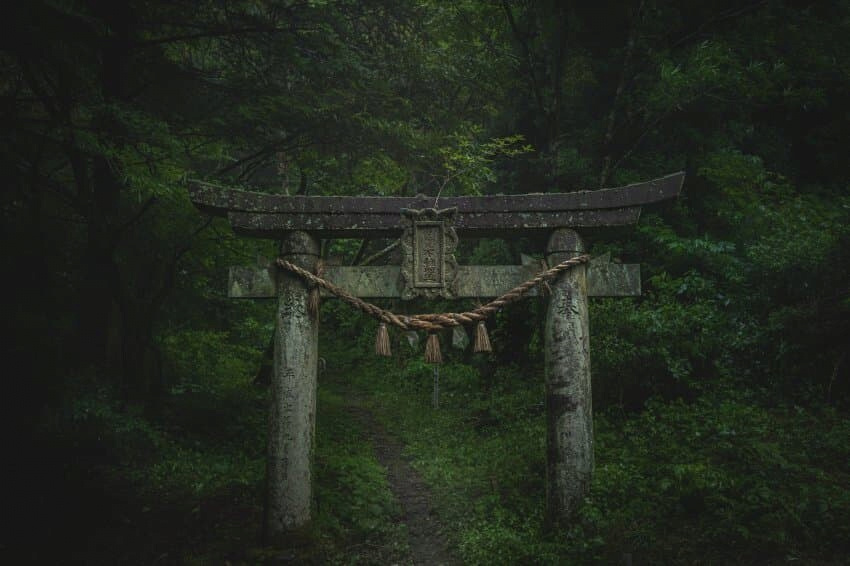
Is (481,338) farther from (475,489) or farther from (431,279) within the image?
(475,489)

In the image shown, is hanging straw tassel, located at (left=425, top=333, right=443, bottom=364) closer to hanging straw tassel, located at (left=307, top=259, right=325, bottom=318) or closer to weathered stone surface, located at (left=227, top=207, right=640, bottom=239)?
weathered stone surface, located at (left=227, top=207, right=640, bottom=239)

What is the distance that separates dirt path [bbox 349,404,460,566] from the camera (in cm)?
573

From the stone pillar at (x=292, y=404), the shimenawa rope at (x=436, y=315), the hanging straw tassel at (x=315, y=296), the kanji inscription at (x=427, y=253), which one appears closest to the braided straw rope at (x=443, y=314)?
the shimenawa rope at (x=436, y=315)

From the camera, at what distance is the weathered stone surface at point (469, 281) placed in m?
5.62

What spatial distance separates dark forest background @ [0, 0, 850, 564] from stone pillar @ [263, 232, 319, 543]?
404mm

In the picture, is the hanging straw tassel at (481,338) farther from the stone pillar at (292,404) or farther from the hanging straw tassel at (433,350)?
the stone pillar at (292,404)

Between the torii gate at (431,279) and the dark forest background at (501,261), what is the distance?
0.62 m

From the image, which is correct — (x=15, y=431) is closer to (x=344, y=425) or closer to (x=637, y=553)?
(x=344, y=425)

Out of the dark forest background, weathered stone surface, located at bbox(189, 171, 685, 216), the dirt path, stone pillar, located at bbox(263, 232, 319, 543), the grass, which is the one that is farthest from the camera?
the dirt path

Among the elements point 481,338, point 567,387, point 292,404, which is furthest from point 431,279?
point 292,404

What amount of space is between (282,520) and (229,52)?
7120 mm

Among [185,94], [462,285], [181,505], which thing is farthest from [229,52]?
[181,505]

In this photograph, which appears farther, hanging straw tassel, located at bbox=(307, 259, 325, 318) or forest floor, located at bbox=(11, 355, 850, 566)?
hanging straw tassel, located at bbox=(307, 259, 325, 318)

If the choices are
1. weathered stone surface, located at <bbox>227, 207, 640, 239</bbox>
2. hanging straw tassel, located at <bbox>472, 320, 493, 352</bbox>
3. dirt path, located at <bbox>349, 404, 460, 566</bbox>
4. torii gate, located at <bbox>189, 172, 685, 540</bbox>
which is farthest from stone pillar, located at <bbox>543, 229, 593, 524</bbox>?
Result: dirt path, located at <bbox>349, 404, 460, 566</bbox>
